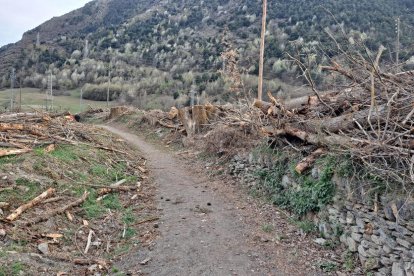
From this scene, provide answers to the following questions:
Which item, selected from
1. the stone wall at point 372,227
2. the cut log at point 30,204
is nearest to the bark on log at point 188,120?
the cut log at point 30,204

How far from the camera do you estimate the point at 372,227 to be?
4840 mm

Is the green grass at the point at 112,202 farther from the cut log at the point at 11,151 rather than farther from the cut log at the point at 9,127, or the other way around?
the cut log at the point at 9,127

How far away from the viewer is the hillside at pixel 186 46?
3891 cm

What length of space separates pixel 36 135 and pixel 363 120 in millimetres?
8412

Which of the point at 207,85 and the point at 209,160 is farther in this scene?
the point at 207,85

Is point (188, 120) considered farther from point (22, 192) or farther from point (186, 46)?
point (186, 46)

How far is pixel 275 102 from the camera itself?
869cm

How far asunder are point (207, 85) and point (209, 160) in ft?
98.8

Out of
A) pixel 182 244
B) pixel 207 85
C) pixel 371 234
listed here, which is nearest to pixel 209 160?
pixel 182 244

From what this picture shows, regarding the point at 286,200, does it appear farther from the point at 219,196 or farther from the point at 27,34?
the point at 27,34

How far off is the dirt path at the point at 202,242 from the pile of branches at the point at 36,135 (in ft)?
11.3

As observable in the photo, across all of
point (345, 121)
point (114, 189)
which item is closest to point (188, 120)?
point (114, 189)

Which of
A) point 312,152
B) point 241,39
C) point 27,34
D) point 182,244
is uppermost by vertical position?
point 27,34

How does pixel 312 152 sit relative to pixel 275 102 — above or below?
below
